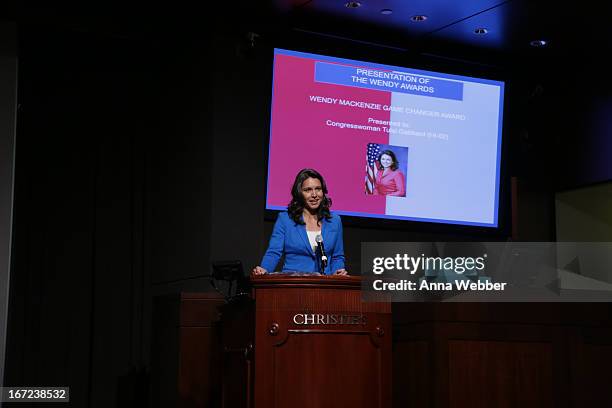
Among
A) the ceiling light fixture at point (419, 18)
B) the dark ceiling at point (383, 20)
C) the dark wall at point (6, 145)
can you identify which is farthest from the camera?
the ceiling light fixture at point (419, 18)

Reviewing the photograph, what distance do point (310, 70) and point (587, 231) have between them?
2809 mm

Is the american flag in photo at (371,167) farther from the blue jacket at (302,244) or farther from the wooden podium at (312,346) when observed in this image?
the wooden podium at (312,346)

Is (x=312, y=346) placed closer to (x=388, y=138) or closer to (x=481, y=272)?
(x=481, y=272)

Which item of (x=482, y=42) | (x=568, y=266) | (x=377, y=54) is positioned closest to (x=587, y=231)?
(x=568, y=266)

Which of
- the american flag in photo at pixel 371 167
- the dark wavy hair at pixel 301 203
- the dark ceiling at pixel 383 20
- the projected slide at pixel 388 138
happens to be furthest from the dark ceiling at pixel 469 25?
the dark wavy hair at pixel 301 203

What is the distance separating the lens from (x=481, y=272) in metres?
6.12

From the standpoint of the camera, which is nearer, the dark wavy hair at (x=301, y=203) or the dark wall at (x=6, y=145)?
the dark wavy hair at (x=301, y=203)

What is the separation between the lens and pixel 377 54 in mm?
6414

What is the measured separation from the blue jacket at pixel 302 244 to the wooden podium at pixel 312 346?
0.83 metres

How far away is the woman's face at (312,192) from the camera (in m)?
4.68

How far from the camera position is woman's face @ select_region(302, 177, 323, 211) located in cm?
468

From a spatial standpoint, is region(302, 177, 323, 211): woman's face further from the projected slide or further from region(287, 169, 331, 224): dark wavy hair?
the projected slide

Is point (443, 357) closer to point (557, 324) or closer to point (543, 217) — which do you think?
point (557, 324)

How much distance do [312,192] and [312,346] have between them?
46.1 inches
